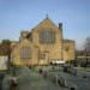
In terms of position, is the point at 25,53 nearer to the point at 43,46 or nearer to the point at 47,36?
the point at 43,46

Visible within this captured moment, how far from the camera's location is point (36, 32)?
8269 centimetres

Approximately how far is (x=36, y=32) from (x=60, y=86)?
165 ft

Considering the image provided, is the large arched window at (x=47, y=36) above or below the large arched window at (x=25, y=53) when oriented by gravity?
above

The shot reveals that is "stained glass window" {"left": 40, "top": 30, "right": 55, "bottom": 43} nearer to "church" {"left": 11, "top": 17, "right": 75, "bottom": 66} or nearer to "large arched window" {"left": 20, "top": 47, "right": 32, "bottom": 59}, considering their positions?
"church" {"left": 11, "top": 17, "right": 75, "bottom": 66}

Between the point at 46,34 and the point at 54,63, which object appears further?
the point at 46,34

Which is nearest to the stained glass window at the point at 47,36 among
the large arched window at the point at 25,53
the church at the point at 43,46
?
the church at the point at 43,46

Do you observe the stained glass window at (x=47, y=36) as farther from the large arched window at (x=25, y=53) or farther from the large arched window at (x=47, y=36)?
the large arched window at (x=25, y=53)

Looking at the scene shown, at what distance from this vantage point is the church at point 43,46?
257 feet

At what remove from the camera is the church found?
78.3 meters

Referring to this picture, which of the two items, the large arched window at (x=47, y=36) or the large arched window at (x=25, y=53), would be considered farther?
the large arched window at (x=47, y=36)

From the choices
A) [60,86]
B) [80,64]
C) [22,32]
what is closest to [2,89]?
[60,86]

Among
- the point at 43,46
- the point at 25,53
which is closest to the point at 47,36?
the point at 43,46

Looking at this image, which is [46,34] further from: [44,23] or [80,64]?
[80,64]

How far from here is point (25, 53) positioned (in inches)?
3093
